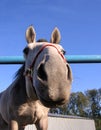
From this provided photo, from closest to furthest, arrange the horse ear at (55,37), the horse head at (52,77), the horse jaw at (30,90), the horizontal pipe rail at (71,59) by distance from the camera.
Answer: the horse head at (52,77)
the horse jaw at (30,90)
the horse ear at (55,37)
the horizontal pipe rail at (71,59)

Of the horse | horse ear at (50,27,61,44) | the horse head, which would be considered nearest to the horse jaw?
the horse

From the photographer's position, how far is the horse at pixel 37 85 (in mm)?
2314

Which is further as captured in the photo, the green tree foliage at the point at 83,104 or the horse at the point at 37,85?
the green tree foliage at the point at 83,104

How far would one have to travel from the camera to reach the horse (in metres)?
2.31

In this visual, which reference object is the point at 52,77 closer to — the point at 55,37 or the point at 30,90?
the point at 30,90

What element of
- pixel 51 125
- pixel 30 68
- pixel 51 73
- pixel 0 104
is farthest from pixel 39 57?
pixel 51 125

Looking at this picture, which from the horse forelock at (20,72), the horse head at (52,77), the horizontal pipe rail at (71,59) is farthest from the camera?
the horizontal pipe rail at (71,59)

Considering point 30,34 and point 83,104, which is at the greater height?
point 30,34

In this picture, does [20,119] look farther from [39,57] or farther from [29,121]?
[39,57]

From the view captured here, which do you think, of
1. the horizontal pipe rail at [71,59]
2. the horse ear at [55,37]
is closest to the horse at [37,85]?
the horse ear at [55,37]

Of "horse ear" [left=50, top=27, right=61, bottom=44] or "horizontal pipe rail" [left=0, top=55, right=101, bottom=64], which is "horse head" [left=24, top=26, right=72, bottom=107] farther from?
"horizontal pipe rail" [left=0, top=55, right=101, bottom=64]

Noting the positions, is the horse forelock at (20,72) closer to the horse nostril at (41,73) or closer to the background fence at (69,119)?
the background fence at (69,119)

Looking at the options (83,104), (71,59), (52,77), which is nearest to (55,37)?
(71,59)

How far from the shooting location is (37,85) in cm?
246
